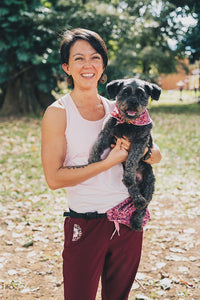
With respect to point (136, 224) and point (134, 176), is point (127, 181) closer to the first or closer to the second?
point (134, 176)

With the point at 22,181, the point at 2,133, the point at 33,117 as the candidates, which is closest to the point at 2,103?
the point at 33,117

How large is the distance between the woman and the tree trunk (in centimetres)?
1267

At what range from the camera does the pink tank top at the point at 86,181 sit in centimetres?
209

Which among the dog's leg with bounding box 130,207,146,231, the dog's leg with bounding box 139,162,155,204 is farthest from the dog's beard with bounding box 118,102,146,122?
the dog's leg with bounding box 130,207,146,231

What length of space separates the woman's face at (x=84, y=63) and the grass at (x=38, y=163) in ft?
12.1

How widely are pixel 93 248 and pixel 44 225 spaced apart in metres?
2.94

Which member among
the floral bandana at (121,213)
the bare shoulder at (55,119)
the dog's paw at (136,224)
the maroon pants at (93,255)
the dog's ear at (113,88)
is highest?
the dog's ear at (113,88)

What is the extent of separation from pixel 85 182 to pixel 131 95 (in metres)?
0.78

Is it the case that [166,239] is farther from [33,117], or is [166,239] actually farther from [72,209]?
[33,117]

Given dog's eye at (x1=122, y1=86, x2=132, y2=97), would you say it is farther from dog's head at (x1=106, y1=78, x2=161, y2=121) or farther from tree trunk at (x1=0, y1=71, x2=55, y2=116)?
tree trunk at (x1=0, y1=71, x2=55, y2=116)

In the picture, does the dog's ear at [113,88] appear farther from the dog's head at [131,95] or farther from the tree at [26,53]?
the tree at [26,53]

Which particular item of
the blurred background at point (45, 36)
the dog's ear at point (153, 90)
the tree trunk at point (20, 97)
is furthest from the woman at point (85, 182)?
the tree trunk at point (20, 97)

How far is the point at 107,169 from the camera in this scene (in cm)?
211

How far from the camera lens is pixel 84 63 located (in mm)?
2115
